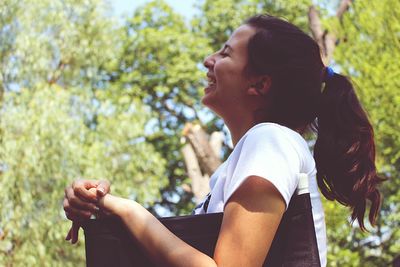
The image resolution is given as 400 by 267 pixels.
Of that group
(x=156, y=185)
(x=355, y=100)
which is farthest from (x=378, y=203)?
(x=156, y=185)

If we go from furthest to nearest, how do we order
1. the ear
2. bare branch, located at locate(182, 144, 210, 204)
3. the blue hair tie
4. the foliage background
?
bare branch, located at locate(182, 144, 210, 204) < the foliage background < the blue hair tie < the ear

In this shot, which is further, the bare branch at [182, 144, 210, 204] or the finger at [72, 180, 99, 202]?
the bare branch at [182, 144, 210, 204]

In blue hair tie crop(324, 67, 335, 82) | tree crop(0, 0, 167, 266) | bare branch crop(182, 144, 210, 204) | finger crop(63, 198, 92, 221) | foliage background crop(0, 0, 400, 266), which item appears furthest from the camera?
bare branch crop(182, 144, 210, 204)

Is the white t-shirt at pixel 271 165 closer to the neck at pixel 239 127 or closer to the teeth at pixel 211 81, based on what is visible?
the neck at pixel 239 127

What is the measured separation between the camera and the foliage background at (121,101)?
10078mm

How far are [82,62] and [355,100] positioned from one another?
13153mm

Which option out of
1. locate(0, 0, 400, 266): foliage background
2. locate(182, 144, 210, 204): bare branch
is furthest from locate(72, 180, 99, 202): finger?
locate(182, 144, 210, 204): bare branch

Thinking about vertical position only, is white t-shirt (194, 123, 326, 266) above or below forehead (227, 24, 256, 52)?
below

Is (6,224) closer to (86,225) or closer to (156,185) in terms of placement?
(156,185)

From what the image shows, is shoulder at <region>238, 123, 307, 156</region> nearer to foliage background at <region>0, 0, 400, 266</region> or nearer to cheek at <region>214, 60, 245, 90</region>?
cheek at <region>214, 60, 245, 90</region>

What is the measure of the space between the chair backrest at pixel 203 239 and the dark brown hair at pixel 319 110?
345mm

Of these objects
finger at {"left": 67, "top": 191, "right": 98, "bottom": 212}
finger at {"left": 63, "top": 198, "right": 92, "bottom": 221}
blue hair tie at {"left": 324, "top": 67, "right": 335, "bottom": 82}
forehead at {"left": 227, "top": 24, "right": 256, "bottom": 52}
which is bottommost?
finger at {"left": 63, "top": 198, "right": 92, "bottom": 221}

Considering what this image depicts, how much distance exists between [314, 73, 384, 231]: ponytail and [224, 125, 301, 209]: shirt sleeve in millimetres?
315

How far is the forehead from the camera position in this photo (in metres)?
1.70
